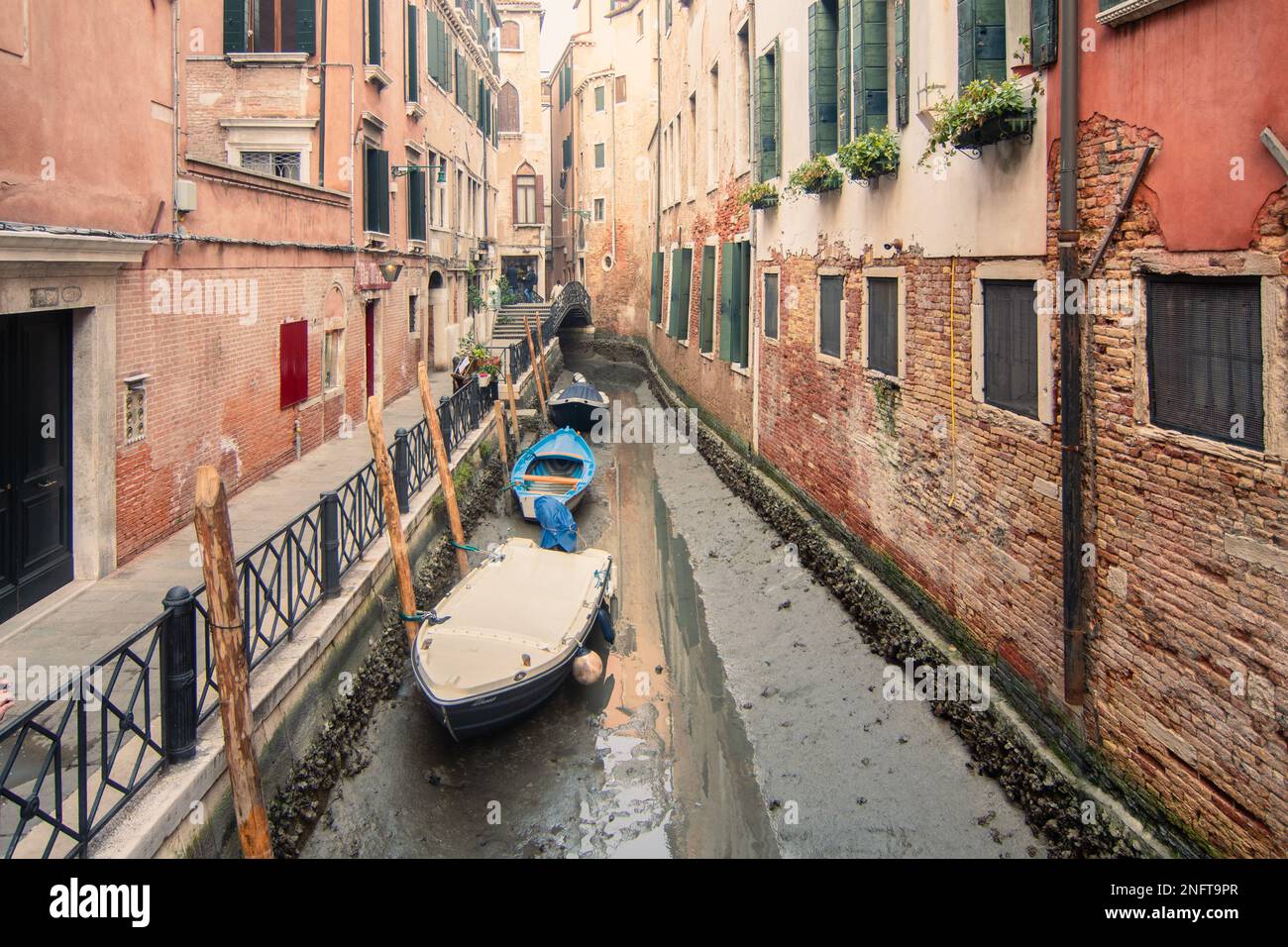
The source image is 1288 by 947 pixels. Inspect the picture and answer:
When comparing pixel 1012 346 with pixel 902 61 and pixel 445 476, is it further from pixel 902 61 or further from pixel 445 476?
pixel 445 476

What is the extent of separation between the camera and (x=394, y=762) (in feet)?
24.6

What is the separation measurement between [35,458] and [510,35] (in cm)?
3880

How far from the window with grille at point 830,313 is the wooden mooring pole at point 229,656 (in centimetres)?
679

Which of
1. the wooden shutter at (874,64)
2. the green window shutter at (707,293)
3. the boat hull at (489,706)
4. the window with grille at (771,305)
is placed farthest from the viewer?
the green window shutter at (707,293)

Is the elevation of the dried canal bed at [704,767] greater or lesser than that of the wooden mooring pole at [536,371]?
lesser

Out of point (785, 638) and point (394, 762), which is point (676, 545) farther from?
point (394, 762)

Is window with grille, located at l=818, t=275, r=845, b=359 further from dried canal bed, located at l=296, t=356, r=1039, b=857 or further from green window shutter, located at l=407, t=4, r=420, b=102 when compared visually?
green window shutter, located at l=407, t=4, r=420, b=102

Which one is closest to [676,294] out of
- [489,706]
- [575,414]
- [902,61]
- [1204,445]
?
[575,414]

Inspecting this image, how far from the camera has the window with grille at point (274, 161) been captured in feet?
48.4

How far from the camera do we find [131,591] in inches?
299

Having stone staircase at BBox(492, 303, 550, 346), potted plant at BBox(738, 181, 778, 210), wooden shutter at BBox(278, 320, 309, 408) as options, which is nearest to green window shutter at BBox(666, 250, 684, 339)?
stone staircase at BBox(492, 303, 550, 346)

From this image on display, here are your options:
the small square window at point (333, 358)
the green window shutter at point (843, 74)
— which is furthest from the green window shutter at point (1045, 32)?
the small square window at point (333, 358)

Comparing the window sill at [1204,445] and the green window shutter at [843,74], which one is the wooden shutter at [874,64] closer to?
the green window shutter at [843,74]

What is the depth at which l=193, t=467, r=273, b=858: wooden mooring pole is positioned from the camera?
5031 mm
